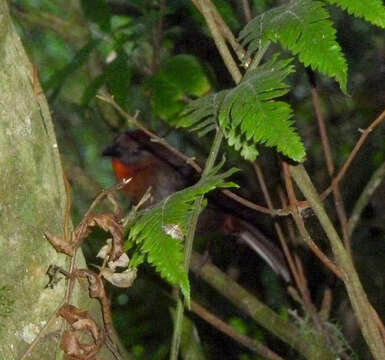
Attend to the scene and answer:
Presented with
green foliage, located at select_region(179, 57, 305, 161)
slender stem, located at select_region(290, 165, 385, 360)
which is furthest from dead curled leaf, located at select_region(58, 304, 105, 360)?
slender stem, located at select_region(290, 165, 385, 360)

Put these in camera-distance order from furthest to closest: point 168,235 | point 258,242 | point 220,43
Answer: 1. point 258,242
2. point 220,43
3. point 168,235

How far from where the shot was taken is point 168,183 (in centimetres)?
413

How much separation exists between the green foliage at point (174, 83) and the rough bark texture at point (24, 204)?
1.64 metres

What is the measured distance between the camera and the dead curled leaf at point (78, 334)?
1.37 meters

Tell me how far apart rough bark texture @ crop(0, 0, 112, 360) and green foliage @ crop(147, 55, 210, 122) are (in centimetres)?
164

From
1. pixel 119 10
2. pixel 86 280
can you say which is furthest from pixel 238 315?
pixel 86 280

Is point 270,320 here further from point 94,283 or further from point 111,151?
point 94,283

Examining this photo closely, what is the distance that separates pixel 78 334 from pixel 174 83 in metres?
1.75

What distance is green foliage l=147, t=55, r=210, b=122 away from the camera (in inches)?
118

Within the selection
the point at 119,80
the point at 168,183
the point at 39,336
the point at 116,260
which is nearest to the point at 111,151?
the point at 168,183

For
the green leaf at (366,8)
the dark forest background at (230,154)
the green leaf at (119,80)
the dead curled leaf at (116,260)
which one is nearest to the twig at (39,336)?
the dead curled leaf at (116,260)

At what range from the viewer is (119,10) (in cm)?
438

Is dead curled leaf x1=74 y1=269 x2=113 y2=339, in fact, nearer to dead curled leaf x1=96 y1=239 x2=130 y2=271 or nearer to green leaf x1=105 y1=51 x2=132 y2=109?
dead curled leaf x1=96 y1=239 x2=130 y2=271

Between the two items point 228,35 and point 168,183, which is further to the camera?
point 168,183
